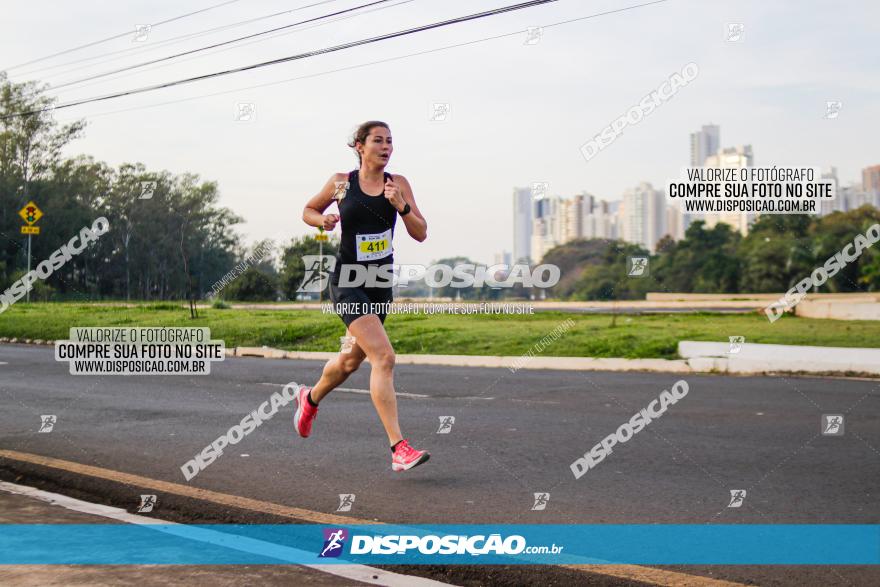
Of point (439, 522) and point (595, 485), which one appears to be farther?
point (595, 485)

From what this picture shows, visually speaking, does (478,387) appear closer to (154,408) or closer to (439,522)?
(154,408)

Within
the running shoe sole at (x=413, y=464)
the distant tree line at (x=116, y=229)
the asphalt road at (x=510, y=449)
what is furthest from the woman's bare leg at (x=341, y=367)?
the distant tree line at (x=116, y=229)

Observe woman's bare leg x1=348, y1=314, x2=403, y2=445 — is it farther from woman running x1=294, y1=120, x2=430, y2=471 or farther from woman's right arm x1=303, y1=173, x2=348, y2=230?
woman's right arm x1=303, y1=173, x2=348, y2=230

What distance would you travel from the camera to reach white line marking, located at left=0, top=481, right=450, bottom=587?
381 cm

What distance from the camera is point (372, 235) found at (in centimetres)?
588

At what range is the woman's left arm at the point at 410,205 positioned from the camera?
5.71 metres

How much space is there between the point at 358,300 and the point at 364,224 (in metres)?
0.47

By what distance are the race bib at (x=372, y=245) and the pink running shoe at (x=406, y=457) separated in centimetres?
118

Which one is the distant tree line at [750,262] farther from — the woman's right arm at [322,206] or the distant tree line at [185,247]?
the woman's right arm at [322,206]

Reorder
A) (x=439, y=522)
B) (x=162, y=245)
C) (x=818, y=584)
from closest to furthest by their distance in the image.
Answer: (x=818, y=584)
(x=439, y=522)
(x=162, y=245)

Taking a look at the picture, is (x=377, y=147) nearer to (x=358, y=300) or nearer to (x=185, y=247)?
(x=358, y=300)

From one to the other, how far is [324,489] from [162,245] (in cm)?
4477

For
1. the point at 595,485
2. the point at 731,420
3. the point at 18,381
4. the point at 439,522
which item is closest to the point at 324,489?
the point at 439,522

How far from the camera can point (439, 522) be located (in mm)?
4723
